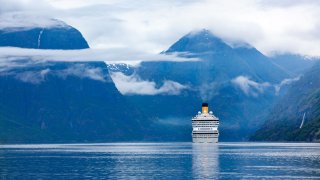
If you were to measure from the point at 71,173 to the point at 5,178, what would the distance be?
17.8 m

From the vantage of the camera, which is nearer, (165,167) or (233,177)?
(233,177)

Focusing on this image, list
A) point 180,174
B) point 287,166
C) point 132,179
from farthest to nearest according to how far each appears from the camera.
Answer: point 287,166
point 180,174
point 132,179

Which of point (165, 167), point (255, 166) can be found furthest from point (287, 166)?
point (165, 167)

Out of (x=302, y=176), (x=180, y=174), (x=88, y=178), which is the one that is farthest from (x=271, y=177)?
(x=88, y=178)

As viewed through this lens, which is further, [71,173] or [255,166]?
[255,166]

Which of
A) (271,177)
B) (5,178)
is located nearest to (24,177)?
(5,178)

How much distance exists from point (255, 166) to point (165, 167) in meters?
20.3

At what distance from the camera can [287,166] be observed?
196 m

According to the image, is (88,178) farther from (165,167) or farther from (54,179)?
(165,167)

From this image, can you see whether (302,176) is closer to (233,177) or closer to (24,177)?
(233,177)

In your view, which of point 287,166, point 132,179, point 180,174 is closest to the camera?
point 132,179

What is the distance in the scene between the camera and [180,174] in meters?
174

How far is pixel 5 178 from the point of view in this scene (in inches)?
6476

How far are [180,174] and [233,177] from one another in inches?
543
